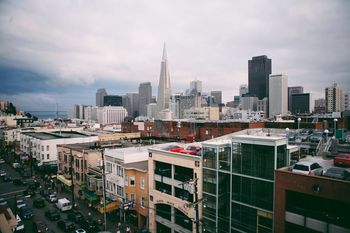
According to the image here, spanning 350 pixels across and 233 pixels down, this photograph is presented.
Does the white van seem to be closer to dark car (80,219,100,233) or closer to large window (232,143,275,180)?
dark car (80,219,100,233)

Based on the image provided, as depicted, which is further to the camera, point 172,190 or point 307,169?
point 172,190

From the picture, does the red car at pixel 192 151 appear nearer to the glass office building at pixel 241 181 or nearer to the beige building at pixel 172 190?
the beige building at pixel 172 190

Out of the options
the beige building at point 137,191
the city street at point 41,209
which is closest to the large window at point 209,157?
the beige building at point 137,191

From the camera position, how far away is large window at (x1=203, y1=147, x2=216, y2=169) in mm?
26703

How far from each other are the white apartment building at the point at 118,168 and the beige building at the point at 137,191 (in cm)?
61

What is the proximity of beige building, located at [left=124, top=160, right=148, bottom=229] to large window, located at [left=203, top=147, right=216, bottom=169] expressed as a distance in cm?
1186

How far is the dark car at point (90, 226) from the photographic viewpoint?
34.4 meters

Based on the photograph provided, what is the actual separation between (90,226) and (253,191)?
2563cm

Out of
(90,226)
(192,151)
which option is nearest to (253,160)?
(192,151)

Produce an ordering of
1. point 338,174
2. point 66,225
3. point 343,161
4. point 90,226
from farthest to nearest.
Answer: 1. point 90,226
2. point 66,225
3. point 343,161
4. point 338,174

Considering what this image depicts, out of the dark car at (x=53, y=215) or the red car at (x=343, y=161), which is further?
the dark car at (x=53, y=215)

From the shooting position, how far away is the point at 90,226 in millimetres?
34688

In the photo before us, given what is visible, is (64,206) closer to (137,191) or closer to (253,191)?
(137,191)

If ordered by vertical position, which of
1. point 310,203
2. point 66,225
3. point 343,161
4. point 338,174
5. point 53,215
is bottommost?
point 53,215
